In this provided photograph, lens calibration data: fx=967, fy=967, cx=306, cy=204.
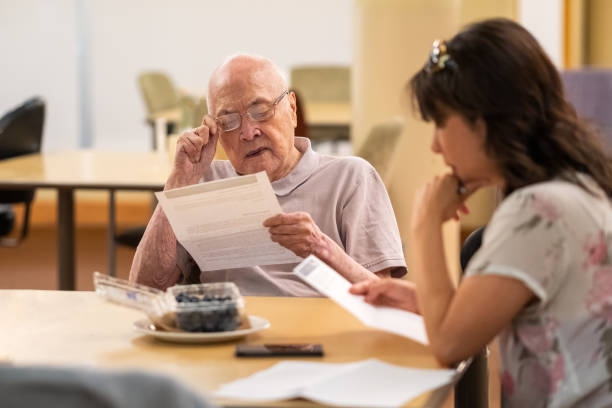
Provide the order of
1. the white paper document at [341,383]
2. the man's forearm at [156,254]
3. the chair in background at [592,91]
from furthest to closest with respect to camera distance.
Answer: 1. the chair in background at [592,91]
2. the man's forearm at [156,254]
3. the white paper document at [341,383]

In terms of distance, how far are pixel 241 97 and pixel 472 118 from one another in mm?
900

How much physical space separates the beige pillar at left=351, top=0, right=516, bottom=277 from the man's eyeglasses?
2.48m

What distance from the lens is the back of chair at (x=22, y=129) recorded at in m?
4.80

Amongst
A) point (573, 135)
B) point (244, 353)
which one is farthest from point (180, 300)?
point (573, 135)

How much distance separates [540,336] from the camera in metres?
1.48

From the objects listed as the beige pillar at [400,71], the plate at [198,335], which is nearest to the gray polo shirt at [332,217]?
the plate at [198,335]

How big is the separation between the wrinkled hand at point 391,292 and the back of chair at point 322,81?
247 inches

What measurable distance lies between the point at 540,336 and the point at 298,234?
65 cm

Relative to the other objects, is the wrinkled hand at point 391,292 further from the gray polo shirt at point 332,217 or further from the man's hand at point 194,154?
the man's hand at point 194,154

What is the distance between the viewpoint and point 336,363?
1.52 meters

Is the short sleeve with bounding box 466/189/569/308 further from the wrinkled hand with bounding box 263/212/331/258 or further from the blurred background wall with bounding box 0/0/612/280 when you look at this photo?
the blurred background wall with bounding box 0/0/612/280

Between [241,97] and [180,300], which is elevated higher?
[241,97]

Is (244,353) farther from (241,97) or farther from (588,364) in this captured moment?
(241,97)

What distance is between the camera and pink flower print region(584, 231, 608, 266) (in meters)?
1.47
